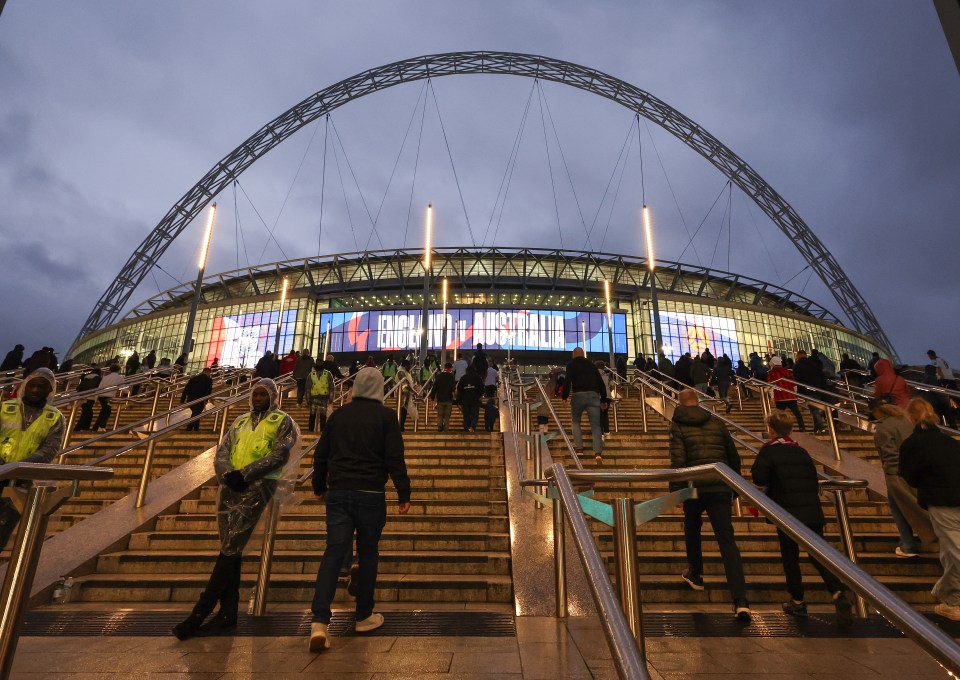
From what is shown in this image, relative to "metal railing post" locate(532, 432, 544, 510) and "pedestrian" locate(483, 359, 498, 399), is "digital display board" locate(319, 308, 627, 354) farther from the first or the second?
"metal railing post" locate(532, 432, 544, 510)

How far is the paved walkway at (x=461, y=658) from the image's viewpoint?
2.96 m

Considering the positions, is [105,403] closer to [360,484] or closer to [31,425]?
[31,425]

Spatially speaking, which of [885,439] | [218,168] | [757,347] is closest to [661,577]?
[885,439]

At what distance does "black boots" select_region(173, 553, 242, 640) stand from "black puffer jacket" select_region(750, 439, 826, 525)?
12.8ft

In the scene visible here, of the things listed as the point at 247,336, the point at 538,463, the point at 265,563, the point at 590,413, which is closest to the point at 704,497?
the point at 538,463

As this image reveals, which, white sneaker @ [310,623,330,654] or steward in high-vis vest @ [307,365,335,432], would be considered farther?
steward in high-vis vest @ [307,365,335,432]

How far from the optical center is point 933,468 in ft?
14.1

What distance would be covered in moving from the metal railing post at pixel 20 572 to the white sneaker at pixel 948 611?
565 centimetres

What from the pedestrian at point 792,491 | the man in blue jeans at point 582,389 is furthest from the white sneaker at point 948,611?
the man in blue jeans at point 582,389

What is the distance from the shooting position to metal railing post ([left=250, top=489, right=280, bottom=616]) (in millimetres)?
4156

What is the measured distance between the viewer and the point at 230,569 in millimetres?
3854

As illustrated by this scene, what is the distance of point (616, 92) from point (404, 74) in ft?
56.6

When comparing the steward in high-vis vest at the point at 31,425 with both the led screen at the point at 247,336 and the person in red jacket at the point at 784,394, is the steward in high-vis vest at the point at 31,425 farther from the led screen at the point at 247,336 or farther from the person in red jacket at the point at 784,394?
the led screen at the point at 247,336

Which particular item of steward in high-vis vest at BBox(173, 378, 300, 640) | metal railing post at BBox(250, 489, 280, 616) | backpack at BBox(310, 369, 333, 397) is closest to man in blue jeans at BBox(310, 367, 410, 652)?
steward in high-vis vest at BBox(173, 378, 300, 640)
